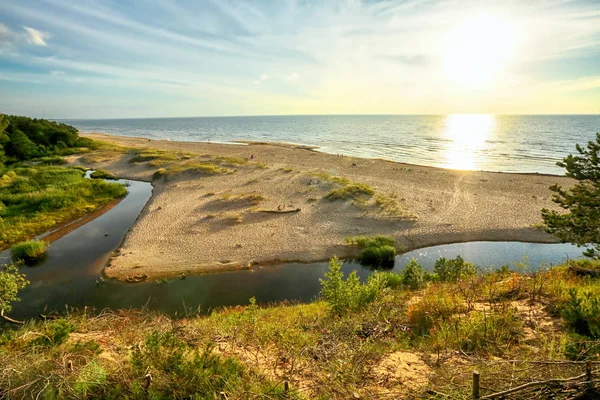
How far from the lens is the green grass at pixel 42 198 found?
94.1 ft

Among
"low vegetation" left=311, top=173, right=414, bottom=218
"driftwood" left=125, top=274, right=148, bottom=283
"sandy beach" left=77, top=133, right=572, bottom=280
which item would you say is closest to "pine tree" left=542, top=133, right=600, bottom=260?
"sandy beach" left=77, top=133, right=572, bottom=280

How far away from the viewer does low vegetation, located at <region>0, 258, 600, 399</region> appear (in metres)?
6.28

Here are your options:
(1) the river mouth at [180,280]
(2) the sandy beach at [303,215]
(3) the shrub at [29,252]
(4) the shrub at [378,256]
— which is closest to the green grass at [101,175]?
(2) the sandy beach at [303,215]

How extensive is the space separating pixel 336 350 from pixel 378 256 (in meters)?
16.6

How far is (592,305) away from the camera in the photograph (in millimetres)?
8859

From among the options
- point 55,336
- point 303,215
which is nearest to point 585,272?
point 55,336

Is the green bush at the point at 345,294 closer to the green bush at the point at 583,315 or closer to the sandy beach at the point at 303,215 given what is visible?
the green bush at the point at 583,315

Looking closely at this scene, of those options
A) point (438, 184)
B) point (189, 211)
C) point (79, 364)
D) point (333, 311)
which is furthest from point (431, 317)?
point (438, 184)

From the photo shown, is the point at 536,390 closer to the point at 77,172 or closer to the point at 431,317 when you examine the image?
the point at 431,317

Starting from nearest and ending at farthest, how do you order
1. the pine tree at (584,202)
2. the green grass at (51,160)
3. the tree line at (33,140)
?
the pine tree at (584,202) < the tree line at (33,140) < the green grass at (51,160)

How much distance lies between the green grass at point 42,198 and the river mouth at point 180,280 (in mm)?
3505

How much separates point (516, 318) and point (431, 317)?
2.45 m

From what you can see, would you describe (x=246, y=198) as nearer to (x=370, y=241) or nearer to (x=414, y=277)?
(x=370, y=241)

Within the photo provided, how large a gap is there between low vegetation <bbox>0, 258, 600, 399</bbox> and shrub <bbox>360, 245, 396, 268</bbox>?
37.4 feet
